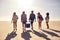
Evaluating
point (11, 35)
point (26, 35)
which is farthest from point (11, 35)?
point (26, 35)

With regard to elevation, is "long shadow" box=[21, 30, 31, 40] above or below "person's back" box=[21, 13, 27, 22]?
below

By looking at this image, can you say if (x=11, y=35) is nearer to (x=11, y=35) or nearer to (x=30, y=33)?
(x=11, y=35)

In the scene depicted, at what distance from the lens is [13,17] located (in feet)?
12.0

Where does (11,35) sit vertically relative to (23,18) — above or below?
below

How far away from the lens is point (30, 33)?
3.61m

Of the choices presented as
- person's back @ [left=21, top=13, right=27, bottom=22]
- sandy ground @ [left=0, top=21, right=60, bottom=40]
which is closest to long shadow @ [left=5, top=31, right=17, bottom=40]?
sandy ground @ [left=0, top=21, right=60, bottom=40]

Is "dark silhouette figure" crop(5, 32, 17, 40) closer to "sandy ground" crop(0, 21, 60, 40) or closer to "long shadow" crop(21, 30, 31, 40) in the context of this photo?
"sandy ground" crop(0, 21, 60, 40)

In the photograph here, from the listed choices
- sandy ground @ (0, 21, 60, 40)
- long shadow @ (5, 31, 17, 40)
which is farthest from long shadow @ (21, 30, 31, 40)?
long shadow @ (5, 31, 17, 40)

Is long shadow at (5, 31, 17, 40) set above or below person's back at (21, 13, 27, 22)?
below

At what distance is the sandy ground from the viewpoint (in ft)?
11.7

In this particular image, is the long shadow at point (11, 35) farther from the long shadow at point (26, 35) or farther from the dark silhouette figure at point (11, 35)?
the long shadow at point (26, 35)

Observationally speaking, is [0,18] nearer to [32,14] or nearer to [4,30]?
[4,30]

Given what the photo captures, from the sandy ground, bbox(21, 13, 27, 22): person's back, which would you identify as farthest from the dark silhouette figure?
bbox(21, 13, 27, 22): person's back

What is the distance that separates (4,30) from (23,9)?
46 cm
